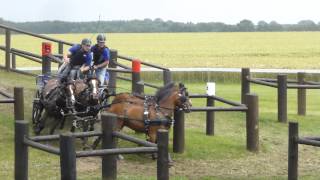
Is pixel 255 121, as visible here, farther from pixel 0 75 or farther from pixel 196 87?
pixel 196 87

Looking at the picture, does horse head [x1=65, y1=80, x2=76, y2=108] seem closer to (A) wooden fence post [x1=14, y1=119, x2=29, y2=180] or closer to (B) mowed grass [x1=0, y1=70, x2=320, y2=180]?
(B) mowed grass [x1=0, y1=70, x2=320, y2=180]

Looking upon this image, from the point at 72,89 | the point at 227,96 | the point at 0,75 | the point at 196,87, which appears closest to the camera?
the point at 72,89

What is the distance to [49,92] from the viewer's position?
10969mm

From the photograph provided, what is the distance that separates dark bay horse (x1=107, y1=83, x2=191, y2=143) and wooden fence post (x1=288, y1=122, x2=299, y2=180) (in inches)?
95.0

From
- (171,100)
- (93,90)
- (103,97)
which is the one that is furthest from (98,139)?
(103,97)

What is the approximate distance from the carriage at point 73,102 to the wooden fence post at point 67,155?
4.18 meters

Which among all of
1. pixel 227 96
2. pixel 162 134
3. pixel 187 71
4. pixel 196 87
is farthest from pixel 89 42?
pixel 187 71

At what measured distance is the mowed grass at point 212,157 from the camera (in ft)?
29.5

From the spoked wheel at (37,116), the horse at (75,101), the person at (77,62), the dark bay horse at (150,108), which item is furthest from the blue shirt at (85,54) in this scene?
the dark bay horse at (150,108)

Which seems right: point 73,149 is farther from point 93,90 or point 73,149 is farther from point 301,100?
point 301,100

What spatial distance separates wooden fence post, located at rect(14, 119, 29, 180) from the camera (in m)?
6.79

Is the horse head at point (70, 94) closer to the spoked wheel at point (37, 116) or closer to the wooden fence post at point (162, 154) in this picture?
the spoked wheel at point (37, 116)

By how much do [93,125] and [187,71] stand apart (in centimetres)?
1564

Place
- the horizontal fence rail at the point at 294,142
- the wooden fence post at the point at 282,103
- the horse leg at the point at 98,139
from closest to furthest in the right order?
the horizontal fence rail at the point at 294,142, the horse leg at the point at 98,139, the wooden fence post at the point at 282,103
